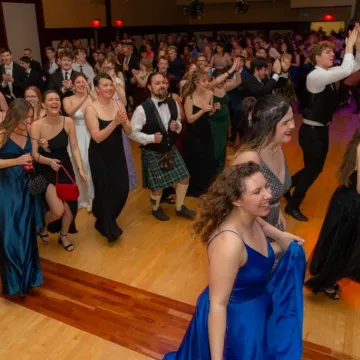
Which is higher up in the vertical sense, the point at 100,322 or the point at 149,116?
the point at 149,116

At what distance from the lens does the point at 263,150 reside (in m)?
2.37

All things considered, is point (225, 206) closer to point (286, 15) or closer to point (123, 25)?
point (123, 25)

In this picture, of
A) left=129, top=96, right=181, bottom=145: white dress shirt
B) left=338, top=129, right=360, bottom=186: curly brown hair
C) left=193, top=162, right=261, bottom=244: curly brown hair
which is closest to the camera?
left=193, top=162, right=261, bottom=244: curly brown hair

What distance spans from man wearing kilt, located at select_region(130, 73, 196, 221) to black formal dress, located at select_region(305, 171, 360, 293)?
163 centimetres

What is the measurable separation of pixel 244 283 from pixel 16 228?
6.36 ft

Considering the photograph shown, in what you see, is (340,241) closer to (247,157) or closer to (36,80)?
(247,157)

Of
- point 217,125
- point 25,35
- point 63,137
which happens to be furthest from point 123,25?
point 63,137

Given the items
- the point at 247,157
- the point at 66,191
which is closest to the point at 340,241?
the point at 247,157

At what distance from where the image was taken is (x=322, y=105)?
384cm

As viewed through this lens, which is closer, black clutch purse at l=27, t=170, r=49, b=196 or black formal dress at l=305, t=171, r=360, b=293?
black formal dress at l=305, t=171, r=360, b=293

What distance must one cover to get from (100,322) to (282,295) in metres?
1.39

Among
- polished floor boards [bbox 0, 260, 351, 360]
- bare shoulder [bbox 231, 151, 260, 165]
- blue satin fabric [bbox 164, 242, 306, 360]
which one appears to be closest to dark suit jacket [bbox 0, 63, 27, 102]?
polished floor boards [bbox 0, 260, 351, 360]

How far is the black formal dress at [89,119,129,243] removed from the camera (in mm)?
3612

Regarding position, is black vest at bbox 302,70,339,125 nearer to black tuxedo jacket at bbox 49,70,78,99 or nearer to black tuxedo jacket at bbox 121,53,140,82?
black tuxedo jacket at bbox 49,70,78,99
